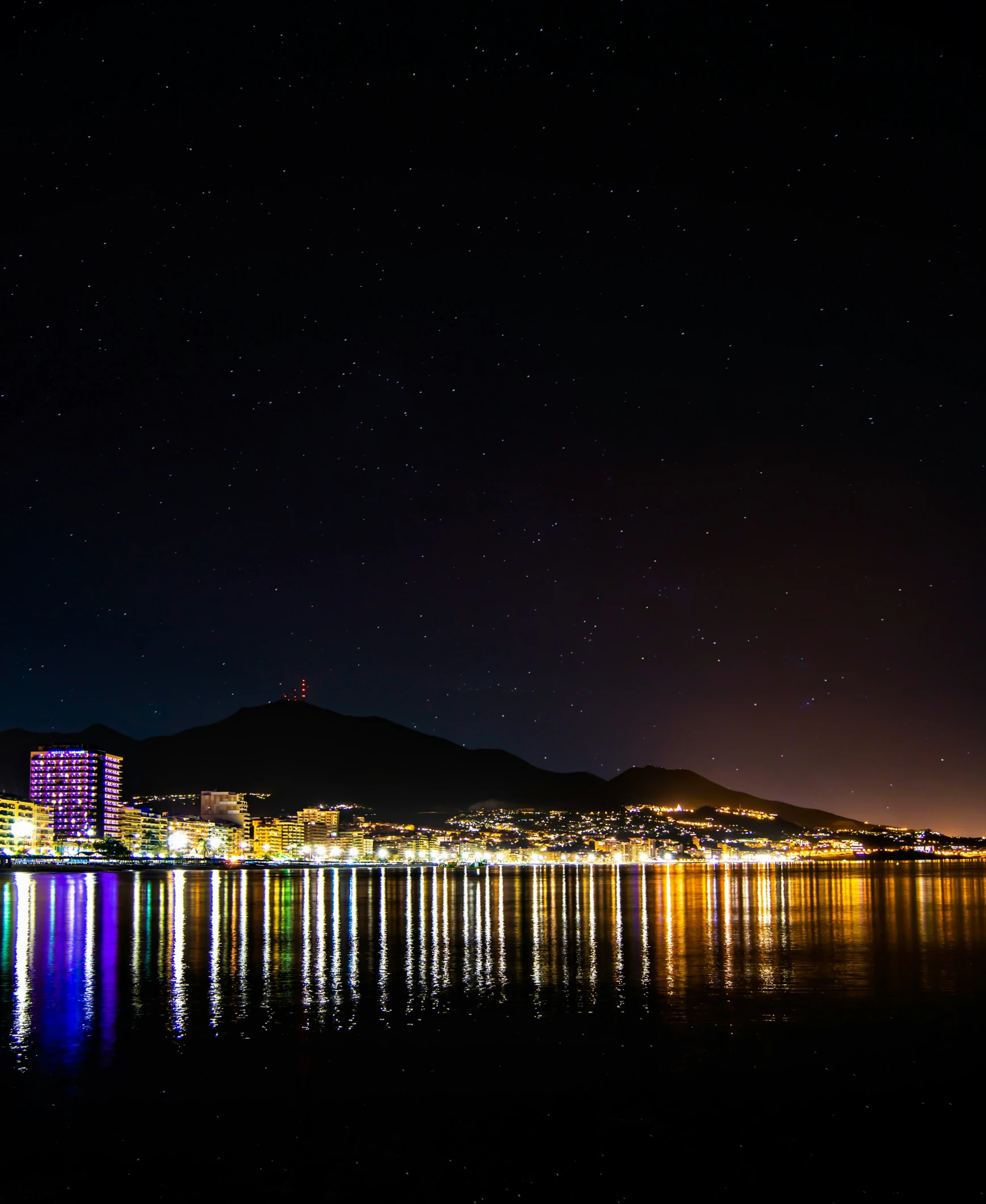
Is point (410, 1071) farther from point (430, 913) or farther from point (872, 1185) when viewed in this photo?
point (430, 913)

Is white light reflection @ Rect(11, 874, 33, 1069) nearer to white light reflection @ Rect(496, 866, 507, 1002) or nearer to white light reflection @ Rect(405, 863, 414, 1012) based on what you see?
white light reflection @ Rect(405, 863, 414, 1012)

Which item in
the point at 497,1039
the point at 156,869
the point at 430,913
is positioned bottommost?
the point at 156,869

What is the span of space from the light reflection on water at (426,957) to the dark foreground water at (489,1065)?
0.57ft

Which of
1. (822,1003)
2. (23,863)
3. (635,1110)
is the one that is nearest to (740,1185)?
(635,1110)

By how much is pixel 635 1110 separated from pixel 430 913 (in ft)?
132

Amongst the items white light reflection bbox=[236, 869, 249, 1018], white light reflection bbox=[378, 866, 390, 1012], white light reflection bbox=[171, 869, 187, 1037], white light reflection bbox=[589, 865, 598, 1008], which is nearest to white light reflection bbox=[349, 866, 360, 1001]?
white light reflection bbox=[378, 866, 390, 1012]

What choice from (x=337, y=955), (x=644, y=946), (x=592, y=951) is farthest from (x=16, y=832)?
(x=592, y=951)

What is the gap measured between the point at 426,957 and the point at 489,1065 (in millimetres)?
15951

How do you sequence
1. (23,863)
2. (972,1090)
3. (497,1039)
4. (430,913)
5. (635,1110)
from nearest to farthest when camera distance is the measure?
1. (635,1110)
2. (972,1090)
3. (497,1039)
4. (430,913)
5. (23,863)

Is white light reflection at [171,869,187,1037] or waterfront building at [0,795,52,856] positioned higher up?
white light reflection at [171,869,187,1037]

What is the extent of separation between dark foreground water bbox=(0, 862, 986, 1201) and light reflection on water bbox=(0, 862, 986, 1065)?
17 cm

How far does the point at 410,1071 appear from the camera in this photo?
18000 millimetres

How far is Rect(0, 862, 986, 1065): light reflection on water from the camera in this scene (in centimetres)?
2370

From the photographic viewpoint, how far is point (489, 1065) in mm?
18500
